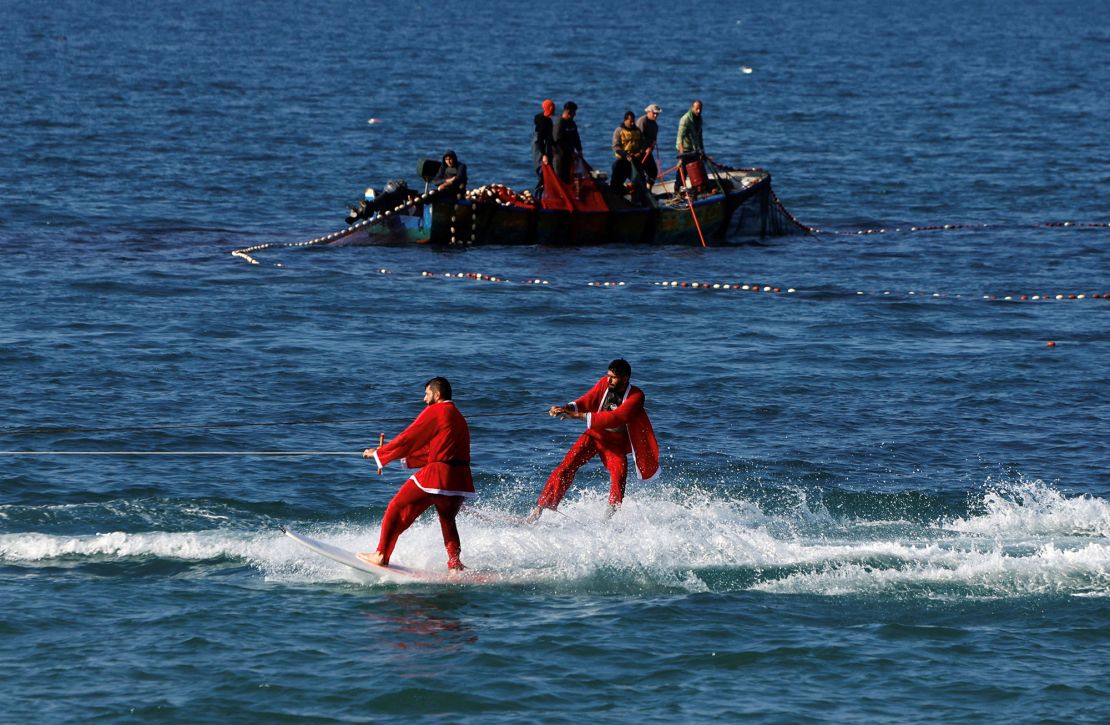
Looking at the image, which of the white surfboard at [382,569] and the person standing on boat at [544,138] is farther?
the person standing on boat at [544,138]

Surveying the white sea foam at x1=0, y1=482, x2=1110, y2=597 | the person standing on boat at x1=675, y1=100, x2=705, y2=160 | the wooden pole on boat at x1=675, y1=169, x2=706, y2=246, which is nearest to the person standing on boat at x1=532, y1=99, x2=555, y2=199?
the person standing on boat at x1=675, y1=100, x2=705, y2=160

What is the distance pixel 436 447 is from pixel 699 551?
291 cm

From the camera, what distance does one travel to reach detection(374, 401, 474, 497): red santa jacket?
46.7ft

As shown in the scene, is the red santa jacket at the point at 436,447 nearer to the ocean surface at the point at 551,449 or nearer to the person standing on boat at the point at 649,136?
the ocean surface at the point at 551,449

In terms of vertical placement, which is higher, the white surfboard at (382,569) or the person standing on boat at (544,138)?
the person standing on boat at (544,138)

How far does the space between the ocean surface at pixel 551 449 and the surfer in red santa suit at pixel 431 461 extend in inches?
27.1

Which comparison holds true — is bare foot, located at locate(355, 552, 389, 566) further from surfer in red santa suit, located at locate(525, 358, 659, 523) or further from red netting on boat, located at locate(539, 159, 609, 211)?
red netting on boat, located at locate(539, 159, 609, 211)

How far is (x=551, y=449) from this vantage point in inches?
782

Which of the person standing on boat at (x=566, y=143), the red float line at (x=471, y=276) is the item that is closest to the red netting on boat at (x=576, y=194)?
the person standing on boat at (x=566, y=143)

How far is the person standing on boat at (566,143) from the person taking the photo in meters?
30.2

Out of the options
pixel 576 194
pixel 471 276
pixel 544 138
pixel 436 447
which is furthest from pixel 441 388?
pixel 576 194

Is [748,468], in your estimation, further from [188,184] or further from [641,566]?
[188,184]

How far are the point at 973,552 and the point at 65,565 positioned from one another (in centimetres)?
850

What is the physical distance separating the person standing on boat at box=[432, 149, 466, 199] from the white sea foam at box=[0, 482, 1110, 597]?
14.8 m
